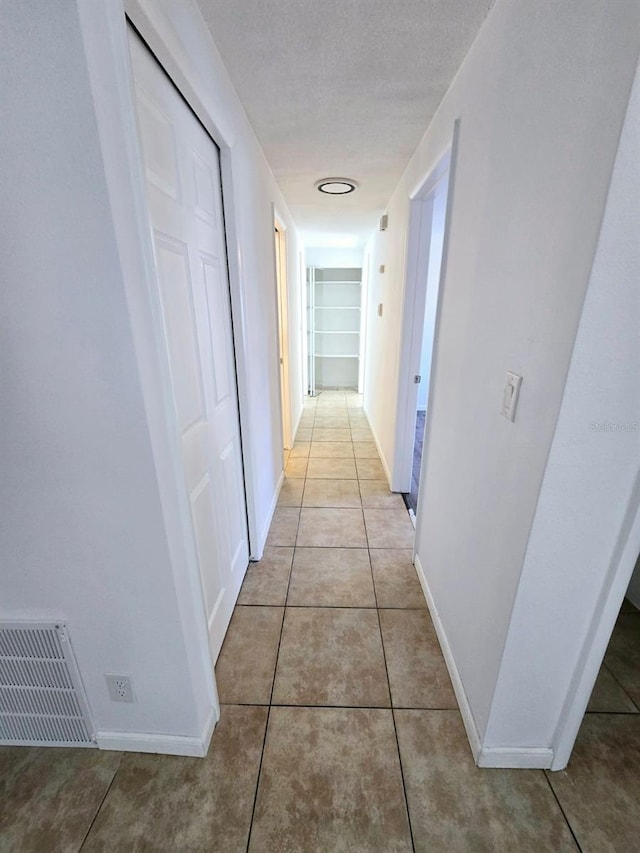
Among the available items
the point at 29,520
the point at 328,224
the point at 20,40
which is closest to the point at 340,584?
the point at 29,520

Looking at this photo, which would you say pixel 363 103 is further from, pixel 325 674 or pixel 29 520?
pixel 325 674

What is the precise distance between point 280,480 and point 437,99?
247 centimetres

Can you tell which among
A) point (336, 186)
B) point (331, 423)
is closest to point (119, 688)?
point (336, 186)

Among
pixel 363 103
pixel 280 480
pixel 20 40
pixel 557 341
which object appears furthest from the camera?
pixel 280 480

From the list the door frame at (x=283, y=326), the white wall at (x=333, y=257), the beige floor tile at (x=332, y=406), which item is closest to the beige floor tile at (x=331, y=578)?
the door frame at (x=283, y=326)

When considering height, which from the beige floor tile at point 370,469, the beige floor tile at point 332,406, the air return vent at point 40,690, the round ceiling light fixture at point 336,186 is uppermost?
the round ceiling light fixture at point 336,186

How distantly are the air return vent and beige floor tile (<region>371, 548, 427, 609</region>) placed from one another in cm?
127

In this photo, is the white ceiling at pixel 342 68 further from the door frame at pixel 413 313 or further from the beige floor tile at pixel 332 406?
the beige floor tile at pixel 332 406

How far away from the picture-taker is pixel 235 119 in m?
1.57

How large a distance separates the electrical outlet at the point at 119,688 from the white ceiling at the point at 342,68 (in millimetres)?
2065

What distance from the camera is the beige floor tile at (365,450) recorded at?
362 centimetres

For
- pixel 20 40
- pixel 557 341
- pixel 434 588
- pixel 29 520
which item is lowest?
pixel 434 588

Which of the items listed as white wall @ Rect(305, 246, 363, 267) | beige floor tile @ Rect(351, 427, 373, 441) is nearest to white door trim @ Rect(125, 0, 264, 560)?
beige floor tile @ Rect(351, 427, 373, 441)

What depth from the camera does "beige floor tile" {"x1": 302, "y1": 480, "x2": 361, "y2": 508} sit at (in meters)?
2.76
